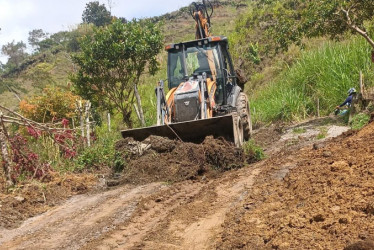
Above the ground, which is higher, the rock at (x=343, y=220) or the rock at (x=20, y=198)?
the rock at (x=343, y=220)

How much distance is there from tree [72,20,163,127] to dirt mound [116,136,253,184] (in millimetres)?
8714

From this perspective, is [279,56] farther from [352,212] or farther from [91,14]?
[91,14]

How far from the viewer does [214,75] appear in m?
9.38

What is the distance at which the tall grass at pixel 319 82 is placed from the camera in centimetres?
1359

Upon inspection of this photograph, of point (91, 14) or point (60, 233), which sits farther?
point (91, 14)

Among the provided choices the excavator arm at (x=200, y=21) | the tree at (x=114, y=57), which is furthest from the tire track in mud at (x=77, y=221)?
the tree at (x=114, y=57)

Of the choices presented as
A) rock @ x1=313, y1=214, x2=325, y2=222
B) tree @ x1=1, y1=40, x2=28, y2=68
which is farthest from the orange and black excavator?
tree @ x1=1, y1=40, x2=28, y2=68

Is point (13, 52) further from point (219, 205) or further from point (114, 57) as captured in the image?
point (219, 205)

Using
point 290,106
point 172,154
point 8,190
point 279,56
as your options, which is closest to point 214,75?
point 172,154

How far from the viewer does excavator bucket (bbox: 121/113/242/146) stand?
7609 mm

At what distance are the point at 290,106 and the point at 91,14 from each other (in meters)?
49.7

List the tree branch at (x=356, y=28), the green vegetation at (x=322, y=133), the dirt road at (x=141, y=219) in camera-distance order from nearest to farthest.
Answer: the dirt road at (x=141, y=219)
the green vegetation at (x=322, y=133)
the tree branch at (x=356, y=28)

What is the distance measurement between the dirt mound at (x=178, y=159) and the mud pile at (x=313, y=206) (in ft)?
5.20

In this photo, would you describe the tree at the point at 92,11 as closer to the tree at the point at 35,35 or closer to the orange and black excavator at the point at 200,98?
the tree at the point at 35,35
